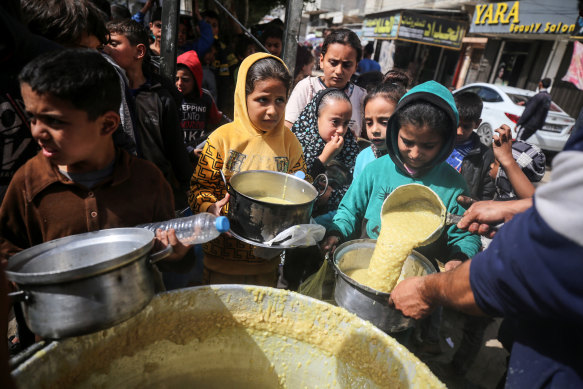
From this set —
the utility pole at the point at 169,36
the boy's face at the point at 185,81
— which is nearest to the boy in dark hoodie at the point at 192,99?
the boy's face at the point at 185,81

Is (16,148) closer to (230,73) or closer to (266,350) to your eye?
(266,350)

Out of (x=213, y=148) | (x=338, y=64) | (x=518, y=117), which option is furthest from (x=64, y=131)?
(x=518, y=117)

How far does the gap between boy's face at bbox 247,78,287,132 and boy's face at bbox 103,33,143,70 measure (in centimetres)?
118

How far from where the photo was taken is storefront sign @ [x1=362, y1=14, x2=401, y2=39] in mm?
16828

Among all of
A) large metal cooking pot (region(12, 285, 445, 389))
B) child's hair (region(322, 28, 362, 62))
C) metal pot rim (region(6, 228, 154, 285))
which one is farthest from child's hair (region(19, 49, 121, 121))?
child's hair (region(322, 28, 362, 62))

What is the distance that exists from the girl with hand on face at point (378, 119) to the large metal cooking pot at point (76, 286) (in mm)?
2050

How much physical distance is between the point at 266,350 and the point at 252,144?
4.00 feet

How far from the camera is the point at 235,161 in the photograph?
2.04 meters

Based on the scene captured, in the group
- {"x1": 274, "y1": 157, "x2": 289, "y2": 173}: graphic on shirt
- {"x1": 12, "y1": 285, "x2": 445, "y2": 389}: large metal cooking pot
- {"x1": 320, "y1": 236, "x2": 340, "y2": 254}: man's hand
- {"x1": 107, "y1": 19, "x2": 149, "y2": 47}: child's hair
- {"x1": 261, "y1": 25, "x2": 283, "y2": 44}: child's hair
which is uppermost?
{"x1": 261, "y1": 25, "x2": 283, "y2": 44}: child's hair

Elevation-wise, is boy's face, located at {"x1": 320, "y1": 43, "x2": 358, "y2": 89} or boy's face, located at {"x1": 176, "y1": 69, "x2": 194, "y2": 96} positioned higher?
boy's face, located at {"x1": 320, "y1": 43, "x2": 358, "y2": 89}

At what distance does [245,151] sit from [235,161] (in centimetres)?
9

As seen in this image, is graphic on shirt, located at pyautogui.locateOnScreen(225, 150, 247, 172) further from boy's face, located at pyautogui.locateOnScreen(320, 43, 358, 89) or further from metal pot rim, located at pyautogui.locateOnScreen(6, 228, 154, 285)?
boy's face, located at pyautogui.locateOnScreen(320, 43, 358, 89)

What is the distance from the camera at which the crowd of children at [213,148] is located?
1.30 m

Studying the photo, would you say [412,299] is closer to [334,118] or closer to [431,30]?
[334,118]
